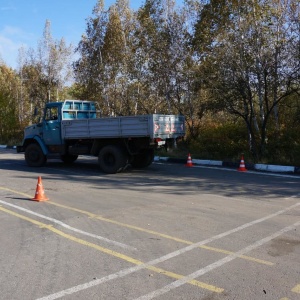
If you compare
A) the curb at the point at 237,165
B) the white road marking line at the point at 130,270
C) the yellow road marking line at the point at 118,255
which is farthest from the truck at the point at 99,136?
the white road marking line at the point at 130,270

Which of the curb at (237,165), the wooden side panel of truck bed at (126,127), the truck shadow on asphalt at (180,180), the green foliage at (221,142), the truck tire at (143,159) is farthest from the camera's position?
the green foliage at (221,142)

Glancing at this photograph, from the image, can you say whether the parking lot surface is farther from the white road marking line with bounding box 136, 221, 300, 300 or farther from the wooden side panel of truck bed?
the wooden side panel of truck bed

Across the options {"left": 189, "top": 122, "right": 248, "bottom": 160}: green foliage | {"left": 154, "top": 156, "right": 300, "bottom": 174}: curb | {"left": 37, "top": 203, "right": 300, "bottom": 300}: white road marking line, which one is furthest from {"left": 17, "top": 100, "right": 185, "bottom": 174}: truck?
{"left": 37, "top": 203, "right": 300, "bottom": 300}: white road marking line

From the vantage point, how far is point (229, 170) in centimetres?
1351

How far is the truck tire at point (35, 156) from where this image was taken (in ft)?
48.0

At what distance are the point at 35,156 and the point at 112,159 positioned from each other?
3.79 meters

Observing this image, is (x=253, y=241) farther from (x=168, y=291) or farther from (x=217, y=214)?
(x=168, y=291)

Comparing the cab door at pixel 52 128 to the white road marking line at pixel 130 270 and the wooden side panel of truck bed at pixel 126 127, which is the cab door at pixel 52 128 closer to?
the wooden side panel of truck bed at pixel 126 127

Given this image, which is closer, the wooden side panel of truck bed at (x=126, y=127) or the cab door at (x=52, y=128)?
the wooden side panel of truck bed at (x=126, y=127)

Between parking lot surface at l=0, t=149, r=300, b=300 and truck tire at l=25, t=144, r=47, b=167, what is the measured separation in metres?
4.58

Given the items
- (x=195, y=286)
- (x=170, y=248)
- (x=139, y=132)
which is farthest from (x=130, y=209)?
(x=139, y=132)

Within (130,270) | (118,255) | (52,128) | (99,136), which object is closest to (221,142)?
(99,136)

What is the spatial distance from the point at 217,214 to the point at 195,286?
10.4ft

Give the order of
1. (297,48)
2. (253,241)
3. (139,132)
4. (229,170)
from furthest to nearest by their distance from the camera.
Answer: (297,48)
(229,170)
(139,132)
(253,241)
